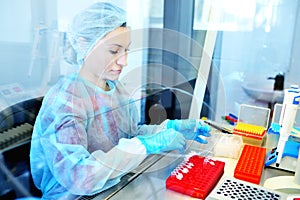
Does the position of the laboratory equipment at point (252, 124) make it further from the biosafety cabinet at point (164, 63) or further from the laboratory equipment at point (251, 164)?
the biosafety cabinet at point (164, 63)

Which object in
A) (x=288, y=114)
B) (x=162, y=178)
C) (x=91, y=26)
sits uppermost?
(x=91, y=26)

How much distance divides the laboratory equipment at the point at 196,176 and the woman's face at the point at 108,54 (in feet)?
1.26

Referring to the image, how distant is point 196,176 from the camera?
74cm

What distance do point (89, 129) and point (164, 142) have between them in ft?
0.79

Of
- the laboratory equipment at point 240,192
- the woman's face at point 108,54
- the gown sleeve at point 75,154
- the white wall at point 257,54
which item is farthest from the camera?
the white wall at point 257,54

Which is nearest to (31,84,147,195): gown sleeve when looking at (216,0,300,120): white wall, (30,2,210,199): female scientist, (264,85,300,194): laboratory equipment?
(30,2,210,199): female scientist

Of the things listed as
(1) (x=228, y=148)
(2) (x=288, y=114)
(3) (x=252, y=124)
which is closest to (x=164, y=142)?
(1) (x=228, y=148)

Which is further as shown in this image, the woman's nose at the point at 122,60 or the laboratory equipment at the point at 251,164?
the woman's nose at the point at 122,60

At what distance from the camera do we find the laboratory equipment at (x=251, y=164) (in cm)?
76

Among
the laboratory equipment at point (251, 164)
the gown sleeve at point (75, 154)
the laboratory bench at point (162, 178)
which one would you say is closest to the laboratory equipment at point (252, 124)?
the laboratory equipment at point (251, 164)

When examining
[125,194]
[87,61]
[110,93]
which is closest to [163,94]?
[110,93]

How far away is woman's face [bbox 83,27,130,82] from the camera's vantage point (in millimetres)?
833

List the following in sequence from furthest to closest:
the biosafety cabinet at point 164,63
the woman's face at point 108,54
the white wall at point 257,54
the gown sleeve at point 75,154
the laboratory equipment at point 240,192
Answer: the white wall at point 257,54 < the biosafety cabinet at point 164,63 < the woman's face at point 108,54 < the gown sleeve at point 75,154 < the laboratory equipment at point 240,192

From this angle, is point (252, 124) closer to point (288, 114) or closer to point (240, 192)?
point (288, 114)
